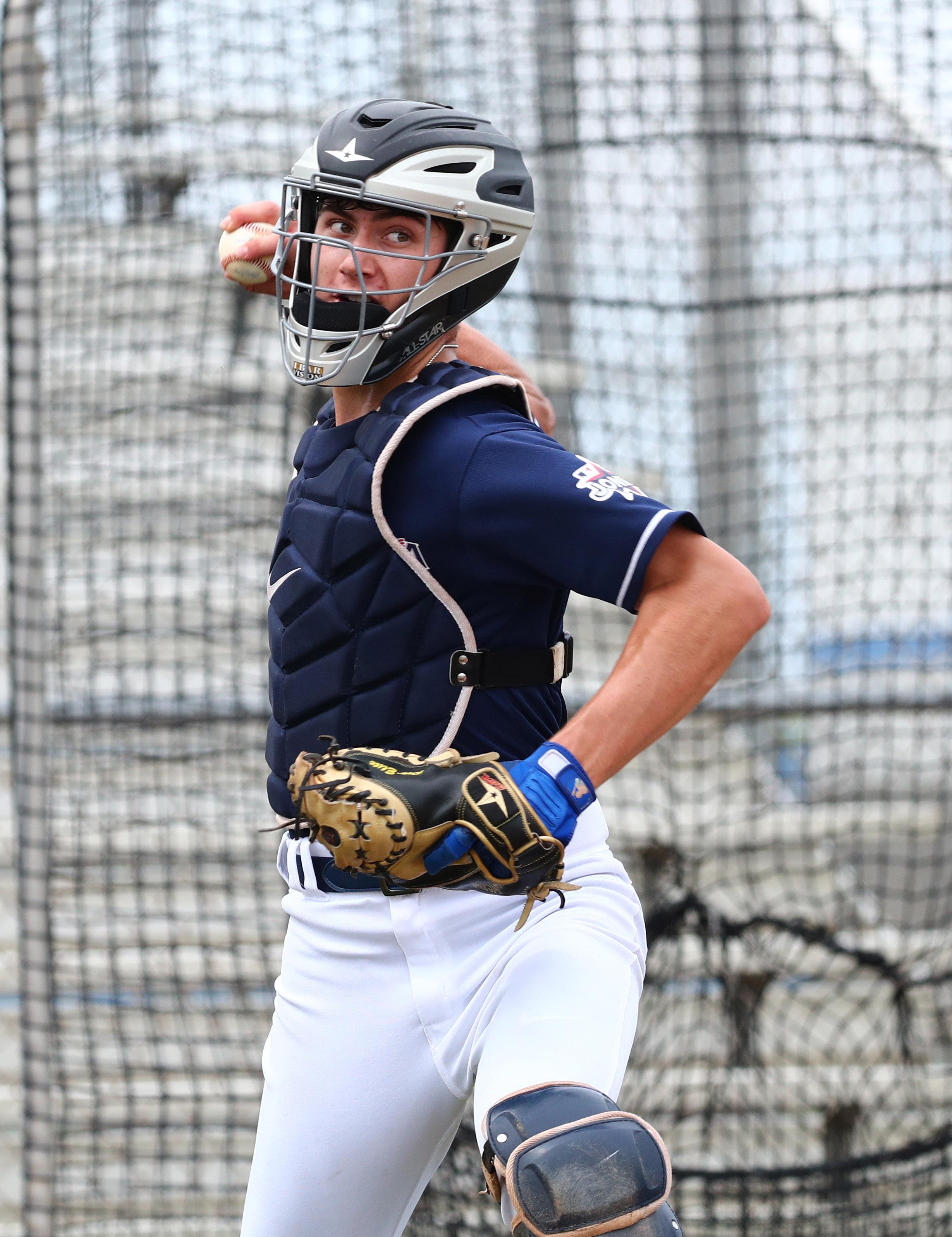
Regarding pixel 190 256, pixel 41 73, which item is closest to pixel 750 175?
pixel 190 256

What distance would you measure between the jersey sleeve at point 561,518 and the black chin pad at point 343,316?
0.94ft

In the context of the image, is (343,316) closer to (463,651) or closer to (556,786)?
(463,651)

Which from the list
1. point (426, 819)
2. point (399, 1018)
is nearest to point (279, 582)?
point (426, 819)

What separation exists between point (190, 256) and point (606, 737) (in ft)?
13.9

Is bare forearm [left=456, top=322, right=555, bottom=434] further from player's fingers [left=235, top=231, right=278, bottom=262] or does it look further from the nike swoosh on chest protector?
the nike swoosh on chest protector

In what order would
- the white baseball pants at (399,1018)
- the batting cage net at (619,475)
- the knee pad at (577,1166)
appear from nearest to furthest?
1. the knee pad at (577,1166)
2. the white baseball pants at (399,1018)
3. the batting cage net at (619,475)

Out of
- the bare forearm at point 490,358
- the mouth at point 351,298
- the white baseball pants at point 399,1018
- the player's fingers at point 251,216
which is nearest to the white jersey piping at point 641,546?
the white baseball pants at point 399,1018

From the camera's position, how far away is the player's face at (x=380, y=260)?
6.14 feet

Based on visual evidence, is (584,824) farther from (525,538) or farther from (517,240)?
(517,240)

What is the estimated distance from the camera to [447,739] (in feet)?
5.85

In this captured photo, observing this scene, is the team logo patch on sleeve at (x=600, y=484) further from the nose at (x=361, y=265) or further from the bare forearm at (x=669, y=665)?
the nose at (x=361, y=265)

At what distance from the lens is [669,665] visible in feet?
5.25

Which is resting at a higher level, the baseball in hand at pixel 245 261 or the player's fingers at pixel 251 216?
the player's fingers at pixel 251 216

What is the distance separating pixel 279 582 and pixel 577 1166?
0.90m
